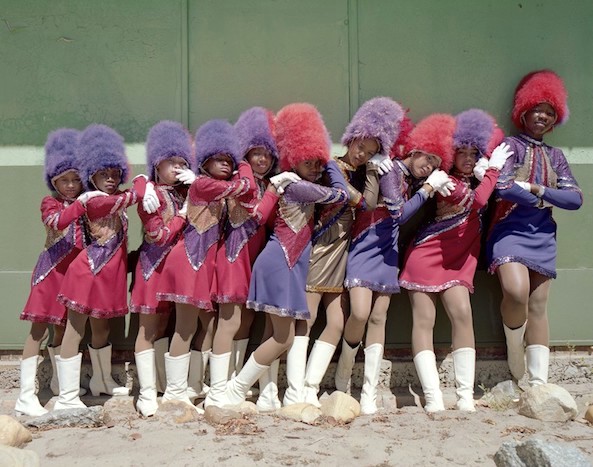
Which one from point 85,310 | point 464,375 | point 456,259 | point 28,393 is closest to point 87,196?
point 85,310

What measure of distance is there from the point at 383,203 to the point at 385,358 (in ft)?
3.79

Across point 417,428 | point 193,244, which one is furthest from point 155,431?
point 417,428

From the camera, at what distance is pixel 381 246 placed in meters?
4.47

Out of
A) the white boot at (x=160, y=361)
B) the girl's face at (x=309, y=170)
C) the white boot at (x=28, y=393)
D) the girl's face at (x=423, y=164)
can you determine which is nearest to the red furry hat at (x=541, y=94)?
the girl's face at (x=423, y=164)

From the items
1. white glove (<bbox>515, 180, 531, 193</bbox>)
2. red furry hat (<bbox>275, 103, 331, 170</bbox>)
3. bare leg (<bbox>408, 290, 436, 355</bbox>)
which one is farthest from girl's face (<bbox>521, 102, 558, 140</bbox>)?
red furry hat (<bbox>275, 103, 331, 170</bbox>)

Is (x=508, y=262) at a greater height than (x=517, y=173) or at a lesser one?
lesser

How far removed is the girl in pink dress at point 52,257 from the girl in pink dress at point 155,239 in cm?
46

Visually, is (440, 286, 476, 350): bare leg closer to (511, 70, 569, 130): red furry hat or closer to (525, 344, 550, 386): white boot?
(525, 344, 550, 386): white boot

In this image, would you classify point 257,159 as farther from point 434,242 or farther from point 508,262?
point 508,262

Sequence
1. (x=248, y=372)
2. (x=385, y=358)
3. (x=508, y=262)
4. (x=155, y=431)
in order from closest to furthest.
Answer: (x=155, y=431) < (x=248, y=372) < (x=508, y=262) < (x=385, y=358)

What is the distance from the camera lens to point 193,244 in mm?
4305

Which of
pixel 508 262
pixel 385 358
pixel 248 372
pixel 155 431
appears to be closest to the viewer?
pixel 155 431

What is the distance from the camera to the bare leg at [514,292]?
447cm

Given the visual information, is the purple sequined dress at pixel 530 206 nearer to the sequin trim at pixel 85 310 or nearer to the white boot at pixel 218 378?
the white boot at pixel 218 378
